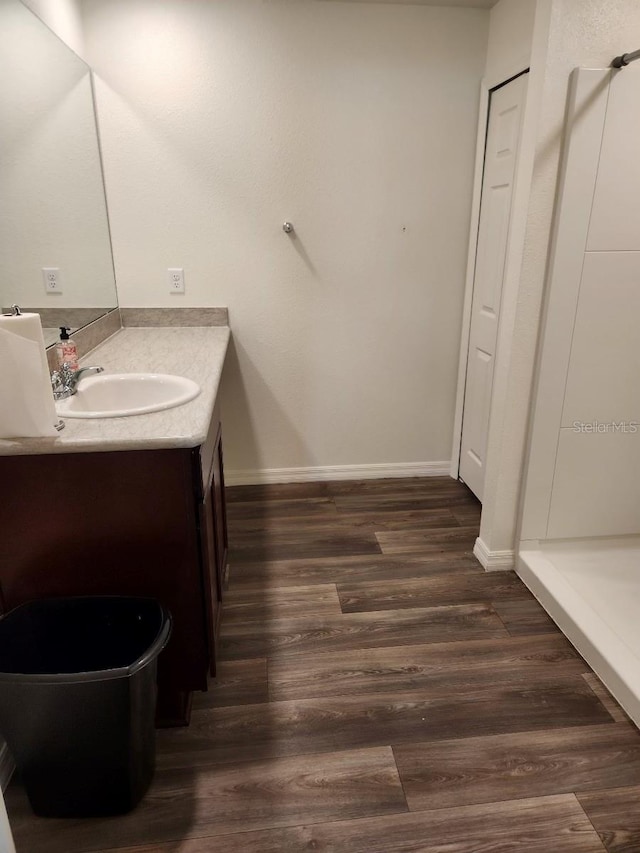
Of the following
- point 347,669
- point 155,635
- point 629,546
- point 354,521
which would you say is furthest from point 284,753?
point 629,546

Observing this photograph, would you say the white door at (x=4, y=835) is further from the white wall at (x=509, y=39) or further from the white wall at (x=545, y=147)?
the white wall at (x=509, y=39)

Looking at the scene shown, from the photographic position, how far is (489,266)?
263cm

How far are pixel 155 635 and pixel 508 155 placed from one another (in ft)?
7.74

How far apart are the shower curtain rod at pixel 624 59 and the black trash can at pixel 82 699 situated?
2.09 metres

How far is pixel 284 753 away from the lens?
1481 mm

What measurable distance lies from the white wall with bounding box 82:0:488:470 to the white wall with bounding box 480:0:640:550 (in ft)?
2.97

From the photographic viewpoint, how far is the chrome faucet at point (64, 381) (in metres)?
1.62

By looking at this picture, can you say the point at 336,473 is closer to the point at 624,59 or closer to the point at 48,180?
the point at 48,180

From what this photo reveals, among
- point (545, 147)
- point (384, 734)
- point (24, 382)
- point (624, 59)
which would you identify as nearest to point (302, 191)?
point (545, 147)

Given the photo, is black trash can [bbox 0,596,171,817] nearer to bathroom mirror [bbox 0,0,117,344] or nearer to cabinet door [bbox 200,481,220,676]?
cabinet door [bbox 200,481,220,676]

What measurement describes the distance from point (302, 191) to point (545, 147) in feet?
3.96

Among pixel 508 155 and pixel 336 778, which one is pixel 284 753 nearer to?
pixel 336 778

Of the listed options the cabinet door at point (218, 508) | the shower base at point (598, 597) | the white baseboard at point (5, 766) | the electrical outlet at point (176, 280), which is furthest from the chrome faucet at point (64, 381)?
the shower base at point (598, 597)

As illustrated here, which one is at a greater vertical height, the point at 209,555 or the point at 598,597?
the point at 209,555
